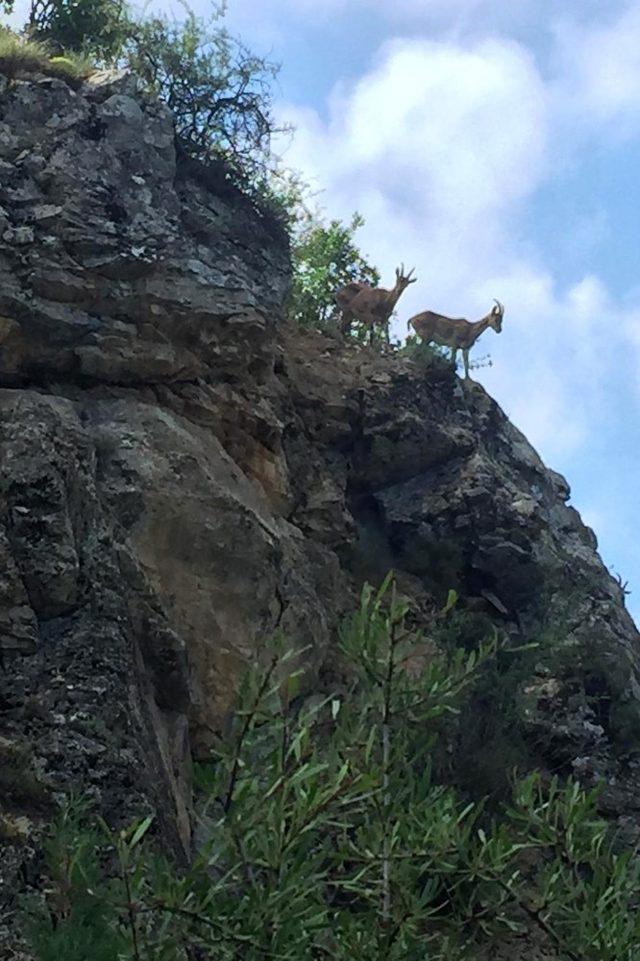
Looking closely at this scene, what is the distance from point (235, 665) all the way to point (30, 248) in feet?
13.5

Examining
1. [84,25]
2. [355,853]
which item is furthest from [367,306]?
[355,853]

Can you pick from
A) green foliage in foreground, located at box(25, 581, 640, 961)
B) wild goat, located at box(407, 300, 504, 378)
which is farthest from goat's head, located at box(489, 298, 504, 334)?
green foliage in foreground, located at box(25, 581, 640, 961)

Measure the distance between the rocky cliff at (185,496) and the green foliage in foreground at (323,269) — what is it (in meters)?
1.36

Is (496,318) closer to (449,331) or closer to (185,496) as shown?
(449,331)

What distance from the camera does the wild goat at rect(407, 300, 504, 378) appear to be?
17500 millimetres

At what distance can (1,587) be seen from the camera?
8406mm

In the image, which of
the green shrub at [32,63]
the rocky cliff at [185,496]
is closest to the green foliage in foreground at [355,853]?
the rocky cliff at [185,496]

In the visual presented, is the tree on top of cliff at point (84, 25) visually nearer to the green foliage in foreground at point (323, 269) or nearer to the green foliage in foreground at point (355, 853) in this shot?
the green foliage in foreground at point (323, 269)

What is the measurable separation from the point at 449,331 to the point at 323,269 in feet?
8.73

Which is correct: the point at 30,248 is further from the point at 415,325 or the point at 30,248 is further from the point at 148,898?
the point at 148,898

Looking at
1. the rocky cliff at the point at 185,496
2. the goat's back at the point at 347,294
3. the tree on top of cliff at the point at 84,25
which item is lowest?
the rocky cliff at the point at 185,496

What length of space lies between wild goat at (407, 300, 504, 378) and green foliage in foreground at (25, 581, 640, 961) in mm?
12681

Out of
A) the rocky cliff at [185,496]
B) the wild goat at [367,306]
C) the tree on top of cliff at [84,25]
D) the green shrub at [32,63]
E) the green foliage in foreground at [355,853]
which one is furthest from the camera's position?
the wild goat at [367,306]

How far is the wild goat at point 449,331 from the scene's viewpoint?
17.5m
